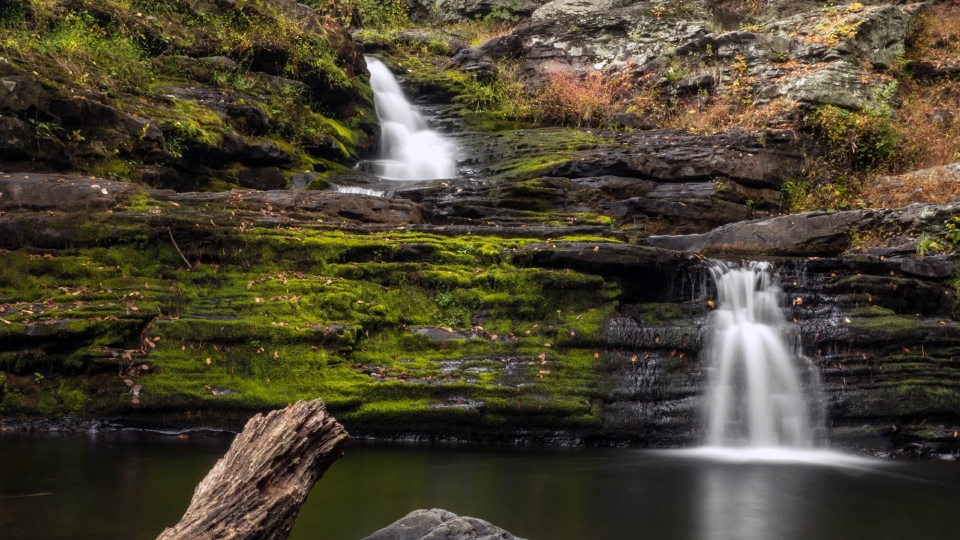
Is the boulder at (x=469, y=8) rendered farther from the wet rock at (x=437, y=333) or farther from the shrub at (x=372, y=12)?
the wet rock at (x=437, y=333)

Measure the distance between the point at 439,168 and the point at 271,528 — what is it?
12.9 meters

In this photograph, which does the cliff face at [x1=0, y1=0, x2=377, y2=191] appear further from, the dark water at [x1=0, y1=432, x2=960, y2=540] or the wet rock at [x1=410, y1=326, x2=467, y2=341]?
the wet rock at [x1=410, y1=326, x2=467, y2=341]

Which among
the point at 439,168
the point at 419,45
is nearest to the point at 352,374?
the point at 439,168

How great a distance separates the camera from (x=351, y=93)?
54.1ft

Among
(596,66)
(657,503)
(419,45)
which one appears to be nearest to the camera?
(657,503)

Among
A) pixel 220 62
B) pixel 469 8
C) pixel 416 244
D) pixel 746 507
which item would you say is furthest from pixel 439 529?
pixel 469 8

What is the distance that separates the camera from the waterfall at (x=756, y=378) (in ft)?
27.2

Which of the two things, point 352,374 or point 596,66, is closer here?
point 352,374

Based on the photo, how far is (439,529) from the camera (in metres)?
3.53

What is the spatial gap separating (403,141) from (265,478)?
1443cm

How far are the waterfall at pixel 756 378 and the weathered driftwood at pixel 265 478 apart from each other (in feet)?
19.7

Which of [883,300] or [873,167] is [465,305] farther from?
[873,167]

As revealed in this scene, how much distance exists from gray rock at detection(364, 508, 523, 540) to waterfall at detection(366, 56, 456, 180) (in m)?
11.8

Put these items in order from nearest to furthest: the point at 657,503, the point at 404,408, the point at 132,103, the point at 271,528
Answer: the point at 271,528
the point at 657,503
the point at 404,408
the point at 132,103
